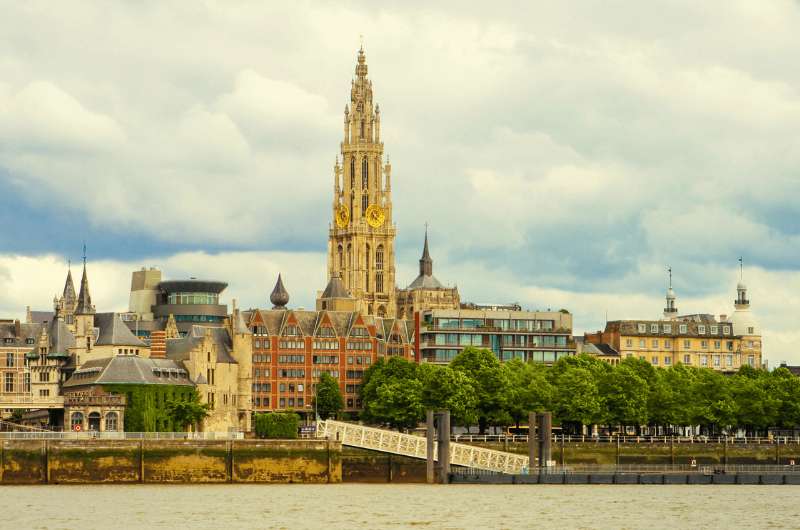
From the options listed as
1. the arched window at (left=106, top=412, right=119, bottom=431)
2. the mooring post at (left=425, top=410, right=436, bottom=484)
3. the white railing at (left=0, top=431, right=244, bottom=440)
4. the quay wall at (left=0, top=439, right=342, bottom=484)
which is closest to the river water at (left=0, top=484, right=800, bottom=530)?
the quay wall at (left=0, top=439, right=342, bottom=484)

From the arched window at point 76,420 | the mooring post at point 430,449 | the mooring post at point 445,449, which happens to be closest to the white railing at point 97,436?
the mooring post at point 430,449

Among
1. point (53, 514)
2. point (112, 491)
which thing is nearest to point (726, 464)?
point (112, 491)

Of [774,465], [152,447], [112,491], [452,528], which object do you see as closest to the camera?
[452,528]

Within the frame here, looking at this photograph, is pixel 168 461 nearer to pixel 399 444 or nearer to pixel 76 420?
pixel 399 444

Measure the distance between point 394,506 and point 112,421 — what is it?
5963cm

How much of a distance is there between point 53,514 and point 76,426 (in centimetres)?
6012

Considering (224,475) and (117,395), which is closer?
(224,475)

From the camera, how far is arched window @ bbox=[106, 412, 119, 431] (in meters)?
191

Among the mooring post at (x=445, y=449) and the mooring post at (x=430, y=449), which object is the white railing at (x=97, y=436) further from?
the mooring post at (x=445, y=449)

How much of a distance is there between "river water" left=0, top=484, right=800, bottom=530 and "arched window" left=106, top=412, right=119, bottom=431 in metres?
35.2

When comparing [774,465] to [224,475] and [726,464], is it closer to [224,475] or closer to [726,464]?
[726,464]

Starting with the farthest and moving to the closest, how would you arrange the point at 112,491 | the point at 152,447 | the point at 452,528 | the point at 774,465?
the point at 774,465
the point at 152,447
the point at 112,491
the point at 452,528

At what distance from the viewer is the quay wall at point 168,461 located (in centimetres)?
15725

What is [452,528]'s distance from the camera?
121250 millimetres
